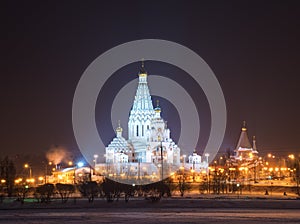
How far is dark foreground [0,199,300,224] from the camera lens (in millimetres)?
32625

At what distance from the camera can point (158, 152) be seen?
382 feet

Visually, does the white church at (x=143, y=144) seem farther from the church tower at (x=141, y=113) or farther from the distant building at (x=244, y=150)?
the distant building at (x=244, y=150)

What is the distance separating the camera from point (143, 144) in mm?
119562

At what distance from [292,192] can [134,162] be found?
53.5 metres

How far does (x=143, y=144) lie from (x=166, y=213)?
81.9 metres

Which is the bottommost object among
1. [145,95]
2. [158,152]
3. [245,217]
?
[245,217]

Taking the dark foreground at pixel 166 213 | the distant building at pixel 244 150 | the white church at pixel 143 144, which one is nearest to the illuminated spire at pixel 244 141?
the distant building at pixel 244 150

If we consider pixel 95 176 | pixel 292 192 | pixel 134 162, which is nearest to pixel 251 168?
pixel 134 162

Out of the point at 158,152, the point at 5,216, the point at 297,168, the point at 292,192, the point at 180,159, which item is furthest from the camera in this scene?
the point at 180,159

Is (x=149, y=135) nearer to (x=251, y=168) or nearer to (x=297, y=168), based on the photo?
(x=251, y=168)

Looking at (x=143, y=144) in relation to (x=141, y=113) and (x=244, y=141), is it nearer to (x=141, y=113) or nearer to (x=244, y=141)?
(x=141, y=113)

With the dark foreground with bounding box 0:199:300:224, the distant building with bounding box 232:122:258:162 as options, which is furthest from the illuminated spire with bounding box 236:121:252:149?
the dark foreground with bounding box 0:199:300:224

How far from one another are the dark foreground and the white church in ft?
211

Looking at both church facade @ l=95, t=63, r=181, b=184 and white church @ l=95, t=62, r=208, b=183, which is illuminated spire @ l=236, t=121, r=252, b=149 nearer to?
white church @ l=95, t=62, r=208, b=183
